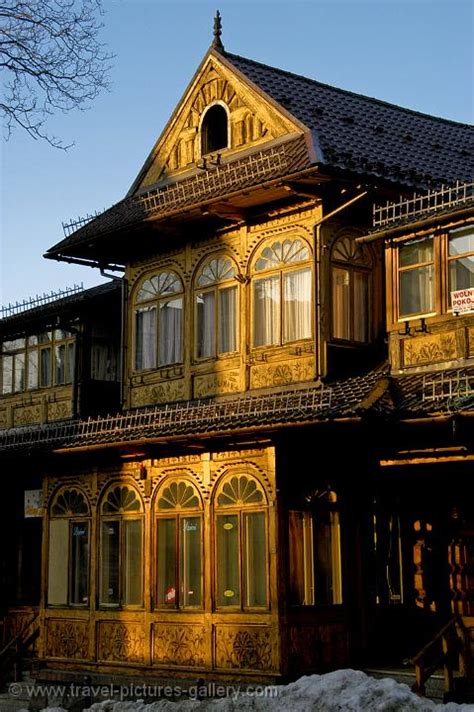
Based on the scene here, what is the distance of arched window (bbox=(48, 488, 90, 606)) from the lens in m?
21.7

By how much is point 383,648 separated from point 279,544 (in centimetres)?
276

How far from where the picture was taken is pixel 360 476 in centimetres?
1928

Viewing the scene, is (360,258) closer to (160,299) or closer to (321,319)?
(321,319)

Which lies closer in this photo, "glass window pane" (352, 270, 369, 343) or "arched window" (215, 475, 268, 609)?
"arched window" (215, 475, 268, 609)

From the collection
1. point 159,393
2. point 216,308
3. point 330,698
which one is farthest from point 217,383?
point 330,698

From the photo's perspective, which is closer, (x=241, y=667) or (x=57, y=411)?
(x=241, y=667)

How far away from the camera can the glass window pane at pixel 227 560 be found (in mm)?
18750

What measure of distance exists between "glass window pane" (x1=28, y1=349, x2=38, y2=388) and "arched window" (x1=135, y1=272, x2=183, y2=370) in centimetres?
447

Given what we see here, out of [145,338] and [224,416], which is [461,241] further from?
[145,338]

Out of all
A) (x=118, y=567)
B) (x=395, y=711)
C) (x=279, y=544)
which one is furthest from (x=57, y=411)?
(x=395, y=711)

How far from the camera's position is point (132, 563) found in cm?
2070

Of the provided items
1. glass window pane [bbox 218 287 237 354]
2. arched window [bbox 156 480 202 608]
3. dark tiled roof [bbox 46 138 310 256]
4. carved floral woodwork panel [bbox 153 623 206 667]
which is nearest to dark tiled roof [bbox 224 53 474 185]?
dark tiled roof [bbox 46 138 310 256]

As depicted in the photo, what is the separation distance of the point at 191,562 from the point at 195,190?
7.18 metres

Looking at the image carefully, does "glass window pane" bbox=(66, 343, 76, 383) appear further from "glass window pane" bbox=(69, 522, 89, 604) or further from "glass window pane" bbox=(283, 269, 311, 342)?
"glass window pane" bbox=(283, 269, 311, 342)
